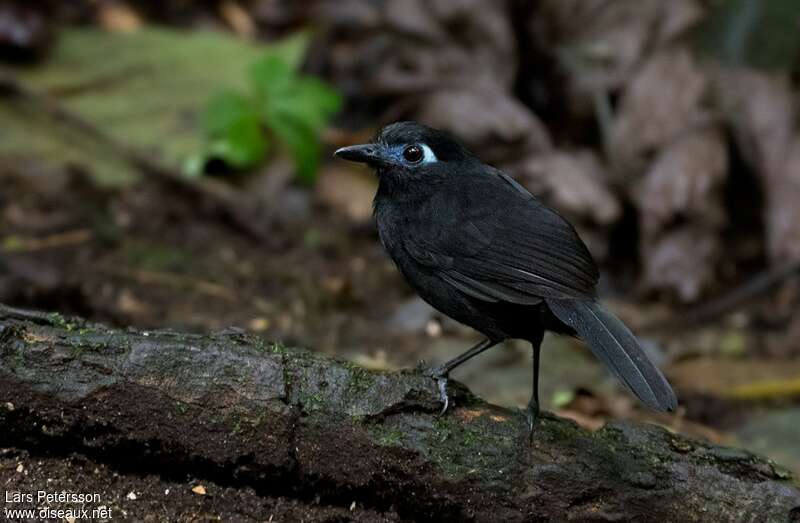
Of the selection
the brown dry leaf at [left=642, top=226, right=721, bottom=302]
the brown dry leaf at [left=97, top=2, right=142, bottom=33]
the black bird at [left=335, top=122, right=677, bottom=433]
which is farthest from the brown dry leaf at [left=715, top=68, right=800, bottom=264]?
the brown dry leaf at [left=97, top=2, right=142, bottom=33]

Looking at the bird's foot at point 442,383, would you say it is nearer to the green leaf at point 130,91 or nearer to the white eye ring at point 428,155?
the white eye ring at point 428,155

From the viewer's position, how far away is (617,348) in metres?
3.02

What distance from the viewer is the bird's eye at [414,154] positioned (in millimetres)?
3742

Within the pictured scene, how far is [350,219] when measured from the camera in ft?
22.0

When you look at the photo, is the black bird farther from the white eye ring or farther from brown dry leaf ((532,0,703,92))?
brown dry leaf ((532,0,703,92))

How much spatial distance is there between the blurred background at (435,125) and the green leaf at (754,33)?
0.04ft

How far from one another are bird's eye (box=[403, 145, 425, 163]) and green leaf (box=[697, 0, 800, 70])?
3627mm

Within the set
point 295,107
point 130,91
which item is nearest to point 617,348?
point 295,107

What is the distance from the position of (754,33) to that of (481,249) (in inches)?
156

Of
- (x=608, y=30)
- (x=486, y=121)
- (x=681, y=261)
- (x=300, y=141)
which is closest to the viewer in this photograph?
(x=681, y=261)

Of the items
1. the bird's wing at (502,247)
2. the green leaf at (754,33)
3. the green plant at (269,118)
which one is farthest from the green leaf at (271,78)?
the bird's wing at (502,247)

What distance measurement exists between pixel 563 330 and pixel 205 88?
486 centimetres

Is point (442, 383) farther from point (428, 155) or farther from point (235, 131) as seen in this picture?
point (235, 131)

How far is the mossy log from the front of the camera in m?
2.82
